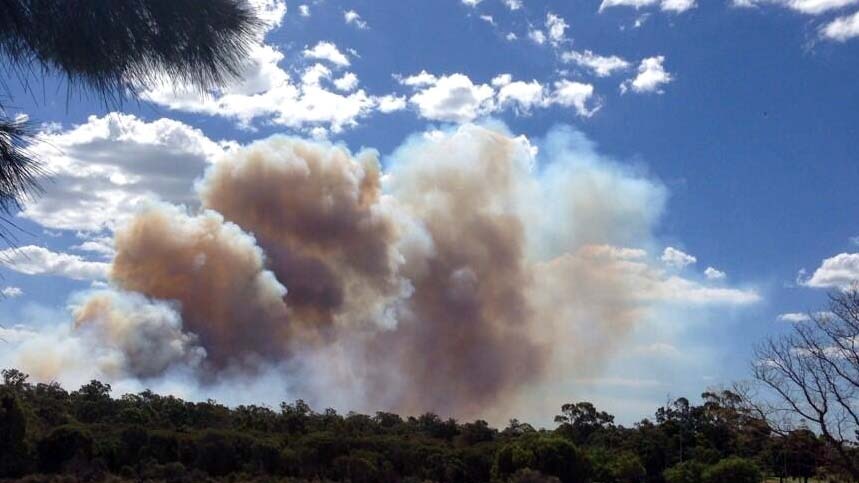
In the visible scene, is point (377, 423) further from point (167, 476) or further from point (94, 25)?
point (94, 25)

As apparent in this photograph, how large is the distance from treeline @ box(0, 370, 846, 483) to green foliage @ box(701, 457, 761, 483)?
5 centimetres

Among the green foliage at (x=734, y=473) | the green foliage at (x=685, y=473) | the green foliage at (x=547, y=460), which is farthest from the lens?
the green foliage at (x=685, y=473)

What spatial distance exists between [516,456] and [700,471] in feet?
25.9

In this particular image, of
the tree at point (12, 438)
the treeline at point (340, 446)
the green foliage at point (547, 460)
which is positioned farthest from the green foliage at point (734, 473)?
the tree at point (12, 438)

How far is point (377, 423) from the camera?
45969 mm

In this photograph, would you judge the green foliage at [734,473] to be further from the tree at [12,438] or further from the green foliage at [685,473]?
the tree at [12,438]

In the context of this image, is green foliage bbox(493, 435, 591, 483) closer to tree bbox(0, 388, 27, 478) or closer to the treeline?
the treeline

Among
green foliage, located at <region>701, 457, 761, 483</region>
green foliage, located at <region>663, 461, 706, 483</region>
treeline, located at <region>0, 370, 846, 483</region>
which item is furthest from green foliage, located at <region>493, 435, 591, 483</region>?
green foliage, located at <region>701, 457, 761, 483</region>

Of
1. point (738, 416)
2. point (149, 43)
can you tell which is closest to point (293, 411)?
point (738, 416)

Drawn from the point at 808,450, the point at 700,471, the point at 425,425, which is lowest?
the point at 808,450

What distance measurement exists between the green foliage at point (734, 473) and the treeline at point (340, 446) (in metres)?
0.05

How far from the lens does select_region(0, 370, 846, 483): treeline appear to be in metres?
26.4

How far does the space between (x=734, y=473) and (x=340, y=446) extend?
14.9m

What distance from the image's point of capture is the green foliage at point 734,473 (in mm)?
32906
